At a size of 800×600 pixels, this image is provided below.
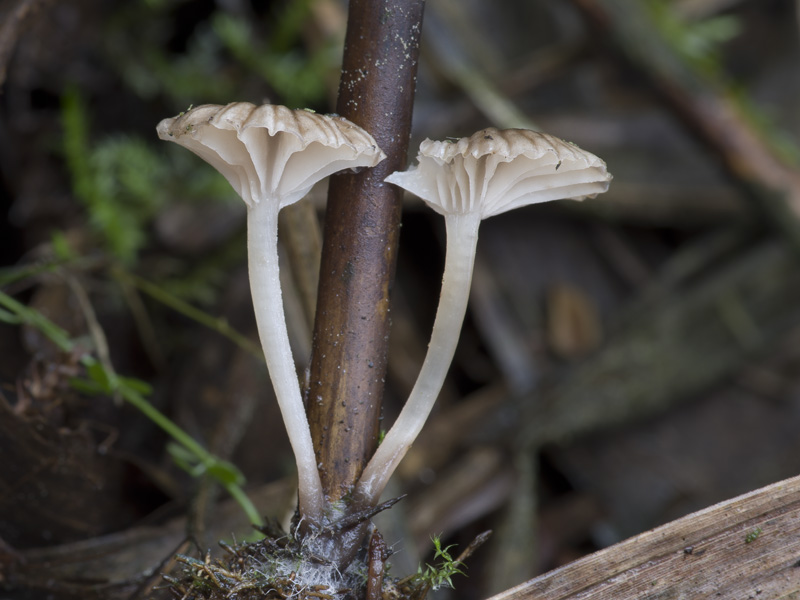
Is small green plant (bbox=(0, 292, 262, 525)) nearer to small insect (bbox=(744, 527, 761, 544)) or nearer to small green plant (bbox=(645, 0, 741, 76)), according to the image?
small insect (bbox=(744, 527, 761, 544))

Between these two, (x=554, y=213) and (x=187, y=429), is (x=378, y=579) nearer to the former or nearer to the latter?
(x=187, y=429)

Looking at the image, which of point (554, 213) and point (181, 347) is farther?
point (554, 213)

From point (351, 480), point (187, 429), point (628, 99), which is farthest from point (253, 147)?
point (628, 99)

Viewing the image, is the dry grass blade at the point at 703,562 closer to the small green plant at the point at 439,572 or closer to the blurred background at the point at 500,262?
the small green plant at the point at 439,572

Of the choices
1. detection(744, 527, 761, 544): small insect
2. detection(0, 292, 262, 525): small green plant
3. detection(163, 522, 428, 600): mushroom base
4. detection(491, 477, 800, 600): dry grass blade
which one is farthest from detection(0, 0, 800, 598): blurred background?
detection(744, 527, 761, 544): small insect

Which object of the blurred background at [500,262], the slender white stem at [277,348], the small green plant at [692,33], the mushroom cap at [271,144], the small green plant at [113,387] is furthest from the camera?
the small green plant at [692,33]

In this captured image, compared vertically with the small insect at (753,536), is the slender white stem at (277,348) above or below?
above

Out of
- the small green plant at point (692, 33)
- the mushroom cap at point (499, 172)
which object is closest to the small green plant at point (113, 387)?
the mushroom cap at point (499, 172)
